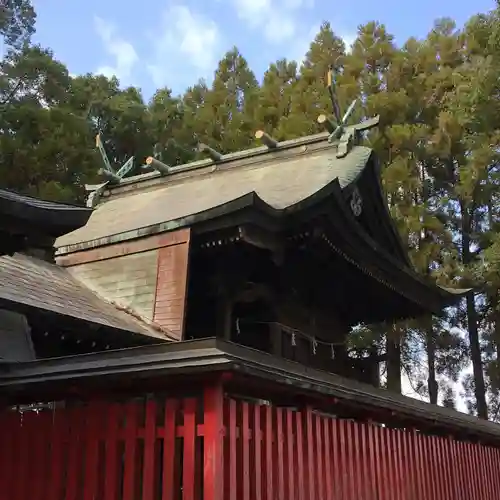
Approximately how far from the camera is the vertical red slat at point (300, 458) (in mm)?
4715

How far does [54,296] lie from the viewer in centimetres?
698

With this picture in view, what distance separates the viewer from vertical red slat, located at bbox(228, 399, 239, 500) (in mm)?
4115

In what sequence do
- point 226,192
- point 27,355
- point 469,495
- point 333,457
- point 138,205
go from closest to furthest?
point 333,457
point 27,355
point 469,495
point 226,192
point 138,205

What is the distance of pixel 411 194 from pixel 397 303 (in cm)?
752

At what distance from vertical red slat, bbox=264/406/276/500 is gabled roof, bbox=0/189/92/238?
6.12ft

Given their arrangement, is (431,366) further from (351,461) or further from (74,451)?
(74,451)

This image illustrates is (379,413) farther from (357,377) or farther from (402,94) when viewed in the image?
(402,94)

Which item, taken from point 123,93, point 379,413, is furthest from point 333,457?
point 123,93

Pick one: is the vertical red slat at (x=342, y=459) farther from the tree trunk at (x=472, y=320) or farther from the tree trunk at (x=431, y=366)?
the tree trunk at (x=431, y=366)

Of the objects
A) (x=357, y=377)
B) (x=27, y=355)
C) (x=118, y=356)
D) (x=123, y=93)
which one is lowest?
(x=118, y=356)

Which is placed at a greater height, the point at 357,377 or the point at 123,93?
the point at 123,93

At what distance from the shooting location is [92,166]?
62.6 feet

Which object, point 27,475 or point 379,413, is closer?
point 27,475

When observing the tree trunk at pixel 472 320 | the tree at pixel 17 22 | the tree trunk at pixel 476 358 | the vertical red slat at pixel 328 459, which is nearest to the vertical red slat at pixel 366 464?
the vertical red slat at pixel 328 459
